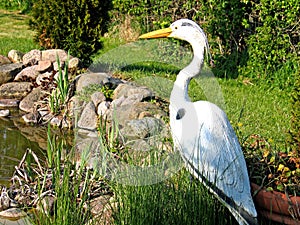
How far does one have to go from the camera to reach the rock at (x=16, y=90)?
823 centimetres

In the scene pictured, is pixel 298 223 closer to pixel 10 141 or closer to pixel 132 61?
pixel 10 141

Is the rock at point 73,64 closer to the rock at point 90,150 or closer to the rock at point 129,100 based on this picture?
the rock at point 129,100

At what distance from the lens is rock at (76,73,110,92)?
24.6ft

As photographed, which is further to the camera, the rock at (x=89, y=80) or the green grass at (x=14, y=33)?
the green grass at (x=14, y=33)

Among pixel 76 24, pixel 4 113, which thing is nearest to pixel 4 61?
pixel 76 24

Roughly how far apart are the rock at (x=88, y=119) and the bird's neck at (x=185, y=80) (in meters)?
2.99

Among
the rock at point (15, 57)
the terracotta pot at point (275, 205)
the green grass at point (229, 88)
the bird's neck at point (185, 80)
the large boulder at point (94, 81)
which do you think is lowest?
the green grass at point (229, 88)

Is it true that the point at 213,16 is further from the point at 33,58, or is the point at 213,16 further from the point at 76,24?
the point at 33,58

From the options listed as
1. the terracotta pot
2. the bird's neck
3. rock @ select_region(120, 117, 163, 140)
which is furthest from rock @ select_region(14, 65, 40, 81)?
the terracotta pot

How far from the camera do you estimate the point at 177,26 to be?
441 cm

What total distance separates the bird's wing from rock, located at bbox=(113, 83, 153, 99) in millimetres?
2918

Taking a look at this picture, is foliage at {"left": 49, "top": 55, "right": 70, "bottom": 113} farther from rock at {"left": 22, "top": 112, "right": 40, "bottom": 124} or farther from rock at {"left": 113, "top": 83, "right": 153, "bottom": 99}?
rock at {"left": 113, "top": 83, "right": 153, "bottom": 99}

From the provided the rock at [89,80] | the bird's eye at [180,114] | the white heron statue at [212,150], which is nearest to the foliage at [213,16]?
the rock at [89,80]

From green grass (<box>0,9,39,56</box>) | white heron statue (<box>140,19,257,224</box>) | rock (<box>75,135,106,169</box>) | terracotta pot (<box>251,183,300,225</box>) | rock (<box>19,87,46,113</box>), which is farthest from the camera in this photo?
green grass (<box>0,9,39,56</box>)
